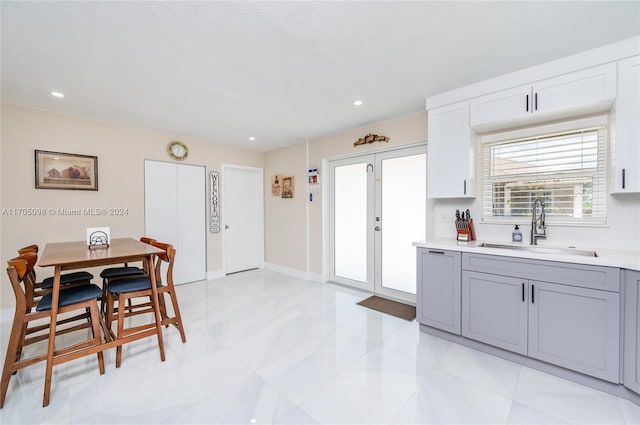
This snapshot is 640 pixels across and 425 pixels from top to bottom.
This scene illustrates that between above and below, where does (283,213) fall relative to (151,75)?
below

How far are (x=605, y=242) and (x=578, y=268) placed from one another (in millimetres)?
631

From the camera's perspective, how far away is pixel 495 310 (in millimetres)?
2244

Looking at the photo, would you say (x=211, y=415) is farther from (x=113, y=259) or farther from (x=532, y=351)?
(x=532, y=351)

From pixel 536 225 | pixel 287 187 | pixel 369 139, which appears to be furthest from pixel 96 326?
pixel 536 225

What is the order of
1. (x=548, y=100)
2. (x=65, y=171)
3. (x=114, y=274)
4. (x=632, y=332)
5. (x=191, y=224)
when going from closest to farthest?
(x=632, y=332), (x=548, y=100), (x=114, y=274), (x=65, y=171), (x=191, y=224)

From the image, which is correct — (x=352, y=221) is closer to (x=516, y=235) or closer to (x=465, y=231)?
(x=465, y=231)

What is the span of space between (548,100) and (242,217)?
4691 mm

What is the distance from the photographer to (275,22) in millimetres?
1692

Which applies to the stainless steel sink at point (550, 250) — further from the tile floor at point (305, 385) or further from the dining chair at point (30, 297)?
the dining chair at point (30, 297)

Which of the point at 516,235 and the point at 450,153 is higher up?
the point at 450,153

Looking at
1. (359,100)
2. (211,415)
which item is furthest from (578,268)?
(211,415)

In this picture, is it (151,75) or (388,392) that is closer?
(388,392)

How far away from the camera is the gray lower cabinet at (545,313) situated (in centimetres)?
180

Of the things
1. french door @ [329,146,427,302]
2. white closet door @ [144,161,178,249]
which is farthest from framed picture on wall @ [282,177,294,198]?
white closet door @ [144,161,178,249]
